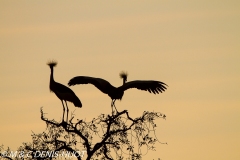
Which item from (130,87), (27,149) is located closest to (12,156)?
(27,149)

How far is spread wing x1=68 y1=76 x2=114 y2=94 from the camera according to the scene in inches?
1350

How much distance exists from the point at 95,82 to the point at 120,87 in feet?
3.13

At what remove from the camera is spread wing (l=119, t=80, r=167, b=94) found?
34.2 meters

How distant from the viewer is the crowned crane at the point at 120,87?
1348 inches

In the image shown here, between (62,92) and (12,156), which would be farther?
(62,92)

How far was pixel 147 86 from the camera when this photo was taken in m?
35.0

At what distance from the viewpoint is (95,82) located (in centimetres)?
3466

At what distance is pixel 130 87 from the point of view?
3422cm

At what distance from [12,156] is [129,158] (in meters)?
3.56

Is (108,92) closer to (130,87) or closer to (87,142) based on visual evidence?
(130,87)

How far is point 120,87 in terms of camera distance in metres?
34.2

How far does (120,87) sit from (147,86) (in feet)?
3.86

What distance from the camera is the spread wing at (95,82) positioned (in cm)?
3428

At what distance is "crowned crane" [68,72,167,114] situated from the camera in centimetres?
3425
